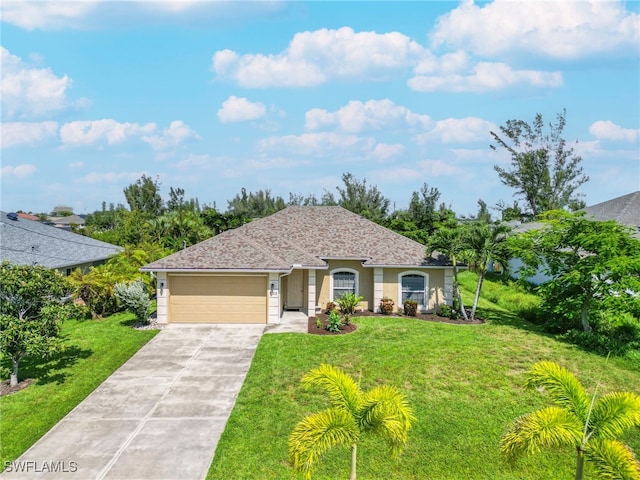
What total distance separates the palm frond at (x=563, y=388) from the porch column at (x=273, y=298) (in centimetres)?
1284

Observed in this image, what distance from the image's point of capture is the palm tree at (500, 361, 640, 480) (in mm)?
5332

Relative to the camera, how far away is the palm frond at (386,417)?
20.3 feet

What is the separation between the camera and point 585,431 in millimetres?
5688

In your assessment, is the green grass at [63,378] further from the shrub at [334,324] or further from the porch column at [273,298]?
the shrub at [334,324]

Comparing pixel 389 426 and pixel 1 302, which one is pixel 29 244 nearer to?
pixel 1 302

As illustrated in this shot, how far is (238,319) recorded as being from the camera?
18.6 m

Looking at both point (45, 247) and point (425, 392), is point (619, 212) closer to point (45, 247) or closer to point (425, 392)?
point (425, 392)

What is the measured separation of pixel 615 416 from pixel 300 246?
661 inches

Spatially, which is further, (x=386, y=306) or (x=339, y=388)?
(x=386, y=306)

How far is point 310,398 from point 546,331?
1157cm

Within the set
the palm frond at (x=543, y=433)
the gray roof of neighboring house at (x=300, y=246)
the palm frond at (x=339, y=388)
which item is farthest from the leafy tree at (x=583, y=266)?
the palm frond at (x=339, y=388)

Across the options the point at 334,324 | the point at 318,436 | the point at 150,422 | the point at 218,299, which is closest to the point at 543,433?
the point at 318,436

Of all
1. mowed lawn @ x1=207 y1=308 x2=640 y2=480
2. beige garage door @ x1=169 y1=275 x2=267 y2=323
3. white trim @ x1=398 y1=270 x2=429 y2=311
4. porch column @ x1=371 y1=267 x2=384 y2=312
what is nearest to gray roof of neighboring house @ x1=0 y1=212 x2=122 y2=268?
beige garage door @ x1=169 y1=275 x2=267 y2=323

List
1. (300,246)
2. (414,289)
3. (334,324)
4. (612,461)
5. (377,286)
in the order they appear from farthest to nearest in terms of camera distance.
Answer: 1. (300,246)
2. (414,289)
3. (377,286)
4. (334,324)
5. (612,461)
